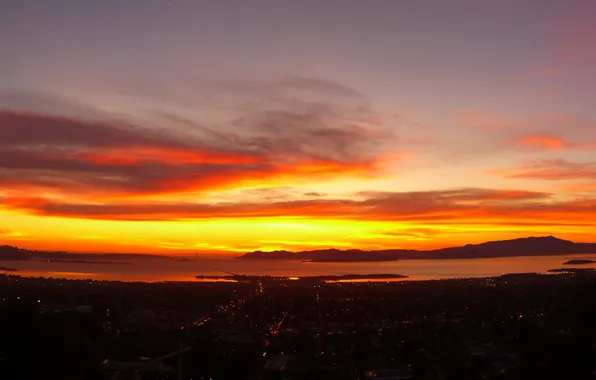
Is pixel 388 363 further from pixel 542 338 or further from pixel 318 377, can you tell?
pixel 542 338

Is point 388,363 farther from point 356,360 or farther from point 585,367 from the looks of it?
point 585,367

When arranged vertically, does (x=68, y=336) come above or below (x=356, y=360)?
above

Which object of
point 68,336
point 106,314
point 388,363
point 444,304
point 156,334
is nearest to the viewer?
point 68,336

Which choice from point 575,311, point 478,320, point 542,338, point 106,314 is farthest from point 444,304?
point 106,314

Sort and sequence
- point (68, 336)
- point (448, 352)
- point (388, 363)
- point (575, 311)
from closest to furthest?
1. point (68, 336)
2. point (388, 363)
3. point (448, 352)
4. point (575, 311)

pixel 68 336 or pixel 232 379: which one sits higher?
pixel 68 336

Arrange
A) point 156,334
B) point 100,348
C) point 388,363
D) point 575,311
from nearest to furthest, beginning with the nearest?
point 100,348, point 388,363, point 156,334, point 575,311

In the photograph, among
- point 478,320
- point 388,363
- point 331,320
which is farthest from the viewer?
point 331,320

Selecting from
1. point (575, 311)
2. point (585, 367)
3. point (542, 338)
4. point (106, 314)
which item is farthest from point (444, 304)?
point (585, 367)

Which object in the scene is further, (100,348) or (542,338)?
(542,338)
